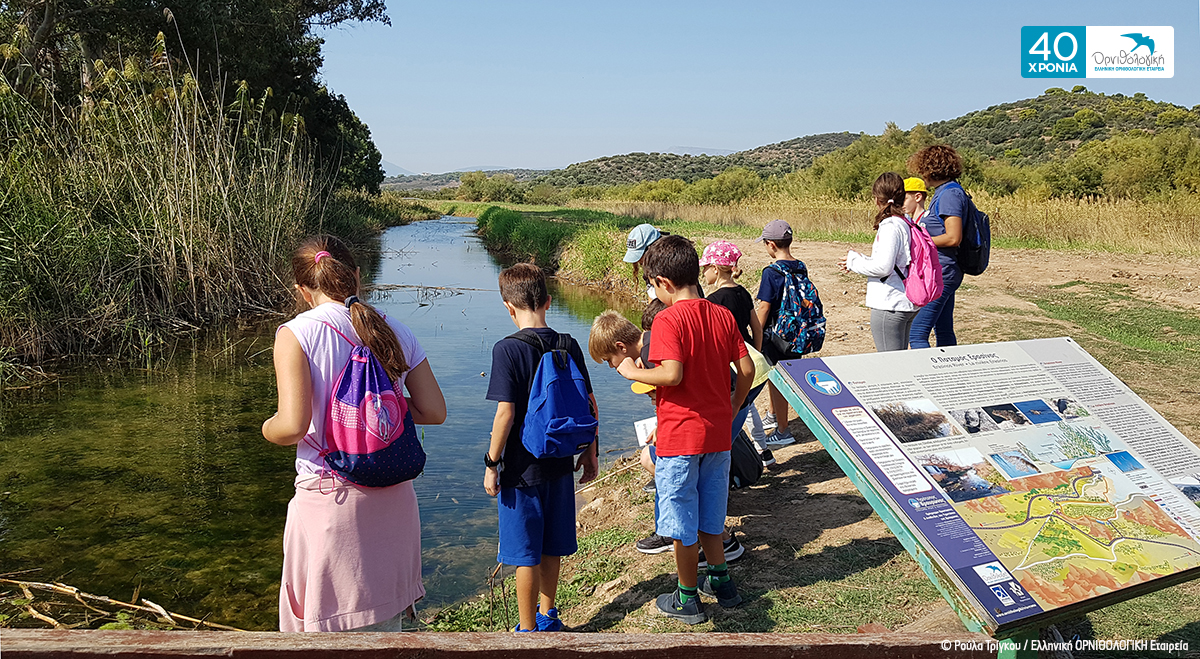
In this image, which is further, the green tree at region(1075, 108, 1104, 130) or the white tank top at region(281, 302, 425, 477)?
the green tree at region(1075, 108, 1104, 130)

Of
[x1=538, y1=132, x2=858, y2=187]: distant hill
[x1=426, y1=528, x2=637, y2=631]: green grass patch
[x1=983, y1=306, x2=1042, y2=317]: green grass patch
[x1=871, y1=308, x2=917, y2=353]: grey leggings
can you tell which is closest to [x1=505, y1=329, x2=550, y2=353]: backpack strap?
[x1=426, y1=528, x2=637, y2=631]: green grass patch

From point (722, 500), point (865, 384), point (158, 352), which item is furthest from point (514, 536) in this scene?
point (158, 352)

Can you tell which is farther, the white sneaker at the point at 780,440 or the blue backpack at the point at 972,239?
the white sneaker at the point at 780,440

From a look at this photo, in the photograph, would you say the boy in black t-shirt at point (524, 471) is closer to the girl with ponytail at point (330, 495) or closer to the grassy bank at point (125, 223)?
the girl with ponytail at point (330, 495)

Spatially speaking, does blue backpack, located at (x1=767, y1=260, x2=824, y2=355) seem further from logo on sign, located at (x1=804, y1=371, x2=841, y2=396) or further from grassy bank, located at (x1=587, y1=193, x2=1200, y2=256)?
grassy bank, located at (x1=587, y1=193, x2=1200, y2=256)

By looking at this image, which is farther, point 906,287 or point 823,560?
point 906,287

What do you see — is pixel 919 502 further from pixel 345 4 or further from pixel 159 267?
pixel 345 4

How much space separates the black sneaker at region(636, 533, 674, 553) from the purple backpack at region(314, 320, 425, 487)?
7.18 ft

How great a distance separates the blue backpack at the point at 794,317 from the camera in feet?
15.6

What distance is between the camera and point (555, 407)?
9.84ft

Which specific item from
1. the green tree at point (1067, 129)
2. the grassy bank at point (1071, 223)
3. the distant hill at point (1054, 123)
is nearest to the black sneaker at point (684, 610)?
the grassy bank at point (1071, 223)

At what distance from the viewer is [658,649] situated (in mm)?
2027

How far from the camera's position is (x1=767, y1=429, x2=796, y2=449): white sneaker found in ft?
18.7

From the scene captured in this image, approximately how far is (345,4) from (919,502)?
80.7 feet
